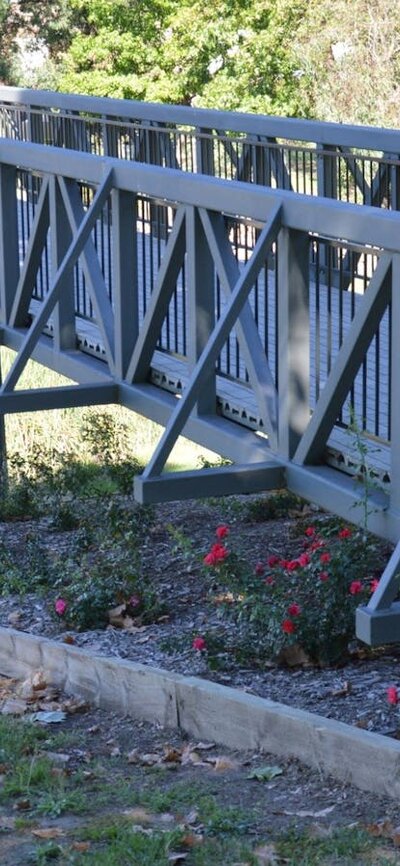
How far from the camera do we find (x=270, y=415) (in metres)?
7.16

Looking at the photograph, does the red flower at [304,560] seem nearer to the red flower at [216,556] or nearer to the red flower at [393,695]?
the red flower at [216,556]

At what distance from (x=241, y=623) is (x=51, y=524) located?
440 centimetres

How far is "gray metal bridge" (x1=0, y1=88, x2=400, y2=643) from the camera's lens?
20.8ft

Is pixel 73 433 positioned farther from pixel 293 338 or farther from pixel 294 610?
pixel 293 338

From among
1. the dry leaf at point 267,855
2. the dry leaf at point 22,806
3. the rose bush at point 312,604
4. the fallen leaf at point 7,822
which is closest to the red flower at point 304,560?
the rose bush at point 312,604

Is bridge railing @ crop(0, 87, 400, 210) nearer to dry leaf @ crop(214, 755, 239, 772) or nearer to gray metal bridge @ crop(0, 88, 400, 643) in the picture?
gray metal bridge @ crop(0, 88, 400, 643)

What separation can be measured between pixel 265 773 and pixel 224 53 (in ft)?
117

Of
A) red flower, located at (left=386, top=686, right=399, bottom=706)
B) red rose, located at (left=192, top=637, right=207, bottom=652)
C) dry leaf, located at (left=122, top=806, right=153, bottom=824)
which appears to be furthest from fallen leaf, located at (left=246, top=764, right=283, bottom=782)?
red rose, located at (left=192, top=637, right=207, bottom=652)

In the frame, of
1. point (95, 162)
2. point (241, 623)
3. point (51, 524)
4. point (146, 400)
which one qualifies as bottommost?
point (51, 524)

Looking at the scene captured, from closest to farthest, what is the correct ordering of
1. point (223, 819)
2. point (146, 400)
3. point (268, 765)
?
point (223, 819) → point (268, 765) → point (146, 400)

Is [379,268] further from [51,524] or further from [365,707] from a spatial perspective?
[51,524]

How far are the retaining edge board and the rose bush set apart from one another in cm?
58

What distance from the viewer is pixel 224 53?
40.2m

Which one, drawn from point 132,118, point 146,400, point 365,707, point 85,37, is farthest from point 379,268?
point 85,37
